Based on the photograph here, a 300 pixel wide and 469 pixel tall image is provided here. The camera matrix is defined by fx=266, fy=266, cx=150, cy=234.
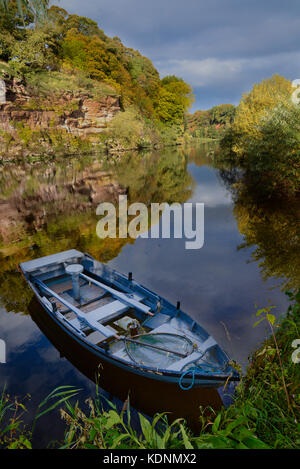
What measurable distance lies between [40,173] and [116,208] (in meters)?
16.4

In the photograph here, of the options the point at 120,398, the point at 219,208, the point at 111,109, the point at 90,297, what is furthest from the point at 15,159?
the point at 120,398

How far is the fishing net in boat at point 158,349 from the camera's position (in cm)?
528

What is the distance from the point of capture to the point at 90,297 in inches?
312

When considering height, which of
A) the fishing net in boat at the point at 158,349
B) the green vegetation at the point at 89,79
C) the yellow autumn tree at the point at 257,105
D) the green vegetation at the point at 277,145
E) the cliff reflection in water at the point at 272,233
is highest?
the green vegetation at the point at 89,79

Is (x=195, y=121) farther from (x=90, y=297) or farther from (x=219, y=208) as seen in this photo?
(x=90, y=297)

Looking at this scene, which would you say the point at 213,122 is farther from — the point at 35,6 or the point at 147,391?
the point at 147,391

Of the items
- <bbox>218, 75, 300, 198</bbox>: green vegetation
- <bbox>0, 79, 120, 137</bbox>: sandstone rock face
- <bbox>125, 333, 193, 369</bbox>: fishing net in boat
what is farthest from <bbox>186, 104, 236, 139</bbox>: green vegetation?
<bbox>125, 333, 193, 369</bbox>: fishing net in boat
